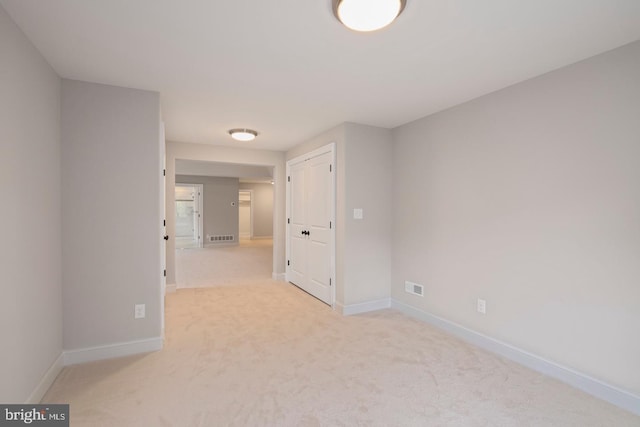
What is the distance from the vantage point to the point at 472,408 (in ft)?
6.31

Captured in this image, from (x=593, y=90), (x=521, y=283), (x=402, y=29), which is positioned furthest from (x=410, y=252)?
(x=402, y=29)

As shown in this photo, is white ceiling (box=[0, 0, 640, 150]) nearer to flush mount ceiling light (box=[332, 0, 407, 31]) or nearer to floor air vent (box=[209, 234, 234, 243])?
flush mount ceiling light (box=[332, 0, 407, 31])

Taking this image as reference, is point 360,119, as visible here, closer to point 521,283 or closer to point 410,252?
point 410,252

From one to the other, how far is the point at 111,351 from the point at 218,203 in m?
7.98

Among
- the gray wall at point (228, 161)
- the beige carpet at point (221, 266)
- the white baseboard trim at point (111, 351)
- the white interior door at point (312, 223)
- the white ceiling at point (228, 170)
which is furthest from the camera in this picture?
the white ceiling at point (228, 170)

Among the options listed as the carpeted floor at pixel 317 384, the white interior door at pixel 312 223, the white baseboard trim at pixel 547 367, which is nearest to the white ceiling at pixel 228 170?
the white interior door at pixel 312 223

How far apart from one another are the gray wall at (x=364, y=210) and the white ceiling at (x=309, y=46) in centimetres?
78

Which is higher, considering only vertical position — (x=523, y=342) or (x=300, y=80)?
(x=300, y=80)

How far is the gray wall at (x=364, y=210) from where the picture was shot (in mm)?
3725

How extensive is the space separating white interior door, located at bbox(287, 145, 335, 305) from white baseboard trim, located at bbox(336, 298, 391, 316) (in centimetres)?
28

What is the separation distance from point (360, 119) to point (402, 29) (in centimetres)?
180

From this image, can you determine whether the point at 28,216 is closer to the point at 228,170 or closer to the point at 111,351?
→ the point at 111,351

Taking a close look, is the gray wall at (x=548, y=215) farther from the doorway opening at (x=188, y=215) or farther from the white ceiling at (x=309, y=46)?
the doorway opening at (x=188, y=215)

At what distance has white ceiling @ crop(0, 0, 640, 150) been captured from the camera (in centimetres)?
166
